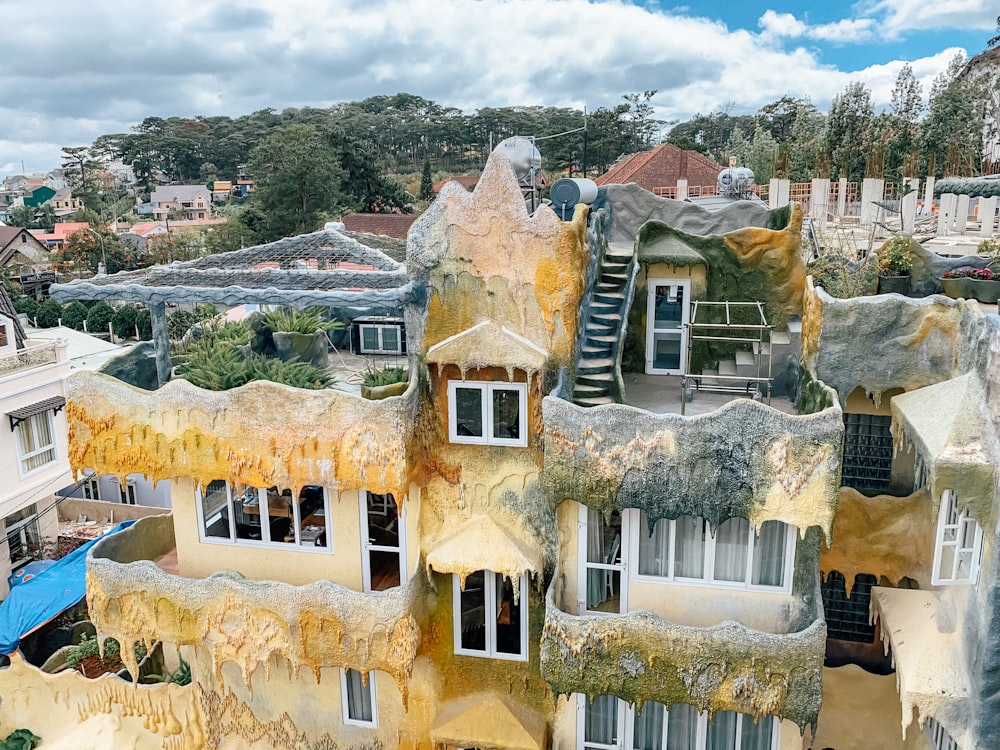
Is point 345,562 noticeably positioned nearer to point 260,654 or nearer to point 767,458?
point 260,654

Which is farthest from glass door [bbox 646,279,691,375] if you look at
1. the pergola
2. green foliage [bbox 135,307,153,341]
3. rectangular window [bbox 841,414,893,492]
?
green foliage [bbox 135,307,153,341]

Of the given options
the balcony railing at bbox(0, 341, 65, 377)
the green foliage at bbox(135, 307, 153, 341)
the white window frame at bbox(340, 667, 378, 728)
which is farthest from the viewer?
the green foliage at bbox(135, 307, 153, 341)

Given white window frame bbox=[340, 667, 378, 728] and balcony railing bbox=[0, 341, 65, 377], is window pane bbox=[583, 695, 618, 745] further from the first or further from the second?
balcony railing bbox=[0, 341, 65, 377]

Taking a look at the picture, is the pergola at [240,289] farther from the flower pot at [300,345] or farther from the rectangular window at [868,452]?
the rectangular window at [868,452]

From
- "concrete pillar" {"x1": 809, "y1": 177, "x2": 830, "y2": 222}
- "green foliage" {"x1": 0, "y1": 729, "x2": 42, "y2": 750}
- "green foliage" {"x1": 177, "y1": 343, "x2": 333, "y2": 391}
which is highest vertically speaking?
"concrete pillar" {"x1": 809, "y1": 177, "x2": 830, "y2": 222}

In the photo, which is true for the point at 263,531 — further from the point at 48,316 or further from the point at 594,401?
the point at 48,316

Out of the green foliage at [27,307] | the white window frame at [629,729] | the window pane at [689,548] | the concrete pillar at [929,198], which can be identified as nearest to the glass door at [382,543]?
the white window frame at [629,729]

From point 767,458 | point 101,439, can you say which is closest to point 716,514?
point 767,458
